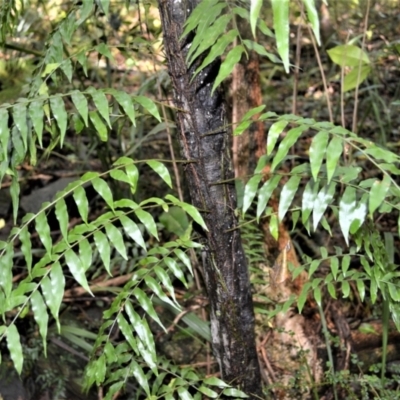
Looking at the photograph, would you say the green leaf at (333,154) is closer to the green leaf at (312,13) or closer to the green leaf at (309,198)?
the green leaf at (309,198)

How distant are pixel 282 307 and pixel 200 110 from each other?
0.62 m

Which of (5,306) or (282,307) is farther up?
(5,306)

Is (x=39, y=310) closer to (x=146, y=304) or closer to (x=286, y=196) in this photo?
(x=146, y=304)

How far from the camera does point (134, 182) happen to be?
113 centimetres

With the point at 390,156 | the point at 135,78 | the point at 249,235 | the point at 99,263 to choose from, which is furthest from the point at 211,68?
the point at 135,78

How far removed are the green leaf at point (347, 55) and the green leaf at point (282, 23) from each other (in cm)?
156

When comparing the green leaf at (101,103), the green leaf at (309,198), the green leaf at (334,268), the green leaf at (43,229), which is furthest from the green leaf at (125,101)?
the green leaf at (334,268)

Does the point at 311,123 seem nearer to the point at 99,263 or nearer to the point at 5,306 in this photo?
the point at 5,306

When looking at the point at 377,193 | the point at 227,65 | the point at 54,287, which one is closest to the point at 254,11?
the point at 227,65

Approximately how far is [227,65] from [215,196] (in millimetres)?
400

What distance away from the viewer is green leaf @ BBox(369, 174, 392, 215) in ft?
3.24

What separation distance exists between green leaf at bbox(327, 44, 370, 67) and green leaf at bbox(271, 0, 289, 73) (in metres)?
1.56

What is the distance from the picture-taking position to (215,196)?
4.46 ft

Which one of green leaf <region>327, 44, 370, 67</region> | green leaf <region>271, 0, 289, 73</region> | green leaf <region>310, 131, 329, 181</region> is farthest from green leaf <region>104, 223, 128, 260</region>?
green leaf <region>327, 44, 370, 67</region>
